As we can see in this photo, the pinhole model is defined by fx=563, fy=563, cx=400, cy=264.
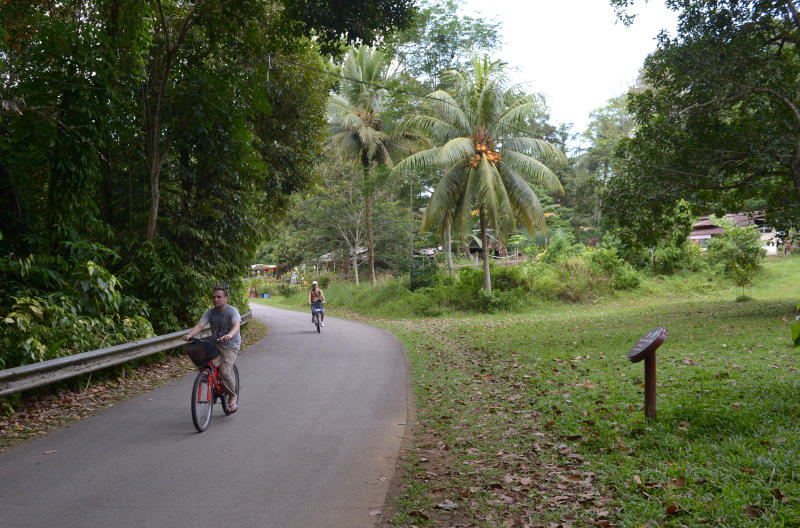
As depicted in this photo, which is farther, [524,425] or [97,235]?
[97,235]

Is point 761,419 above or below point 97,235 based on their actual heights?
below

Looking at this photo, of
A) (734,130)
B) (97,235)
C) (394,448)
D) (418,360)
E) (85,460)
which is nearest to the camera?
(85,460)

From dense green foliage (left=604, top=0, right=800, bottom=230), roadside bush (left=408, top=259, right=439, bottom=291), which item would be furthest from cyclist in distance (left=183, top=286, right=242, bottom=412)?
roadside bush (left=408, top=259, right=439, bottom=291)

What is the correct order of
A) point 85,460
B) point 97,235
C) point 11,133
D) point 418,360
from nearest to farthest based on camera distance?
point 85,460 < point 11,133 < point 97,235 < point 418,360

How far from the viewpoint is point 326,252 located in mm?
40531

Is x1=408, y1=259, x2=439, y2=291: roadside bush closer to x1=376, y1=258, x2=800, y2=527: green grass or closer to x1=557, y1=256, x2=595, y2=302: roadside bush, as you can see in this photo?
x1=557, y1=256, x2=595, y2=302: roadside bush

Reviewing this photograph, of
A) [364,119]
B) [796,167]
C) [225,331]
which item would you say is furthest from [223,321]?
[364,119]

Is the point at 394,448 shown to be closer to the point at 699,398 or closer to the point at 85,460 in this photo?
the point at 85,460

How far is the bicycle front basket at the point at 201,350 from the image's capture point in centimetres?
673

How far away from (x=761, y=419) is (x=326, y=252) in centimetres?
3604

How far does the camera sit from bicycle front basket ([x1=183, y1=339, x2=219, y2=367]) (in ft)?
22.1

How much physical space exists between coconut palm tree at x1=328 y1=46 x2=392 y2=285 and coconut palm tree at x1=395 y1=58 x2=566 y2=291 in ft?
25.4

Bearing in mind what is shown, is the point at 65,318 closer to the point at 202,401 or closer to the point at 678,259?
the point at 202,401

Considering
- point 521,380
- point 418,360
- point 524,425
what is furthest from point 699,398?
point 418,360
